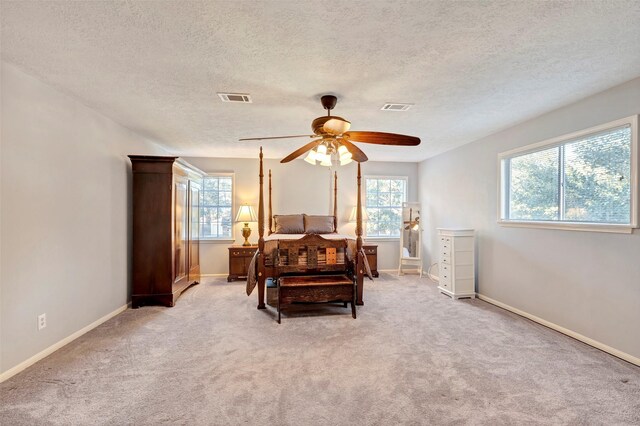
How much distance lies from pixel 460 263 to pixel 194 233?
14.4 ft

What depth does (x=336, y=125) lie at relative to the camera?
8.79 feet

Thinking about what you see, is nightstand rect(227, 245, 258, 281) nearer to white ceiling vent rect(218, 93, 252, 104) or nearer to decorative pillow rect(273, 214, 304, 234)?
decorative pillow rect(273, 214, 304, 234)

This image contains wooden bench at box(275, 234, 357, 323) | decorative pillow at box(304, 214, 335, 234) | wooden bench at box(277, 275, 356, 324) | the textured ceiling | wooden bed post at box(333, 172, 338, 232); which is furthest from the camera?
wooden bed post at box(333, 172, 338, 232)

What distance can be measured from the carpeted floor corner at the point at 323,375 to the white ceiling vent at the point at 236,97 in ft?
7.86

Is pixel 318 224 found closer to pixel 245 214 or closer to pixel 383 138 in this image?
pixel 245 214

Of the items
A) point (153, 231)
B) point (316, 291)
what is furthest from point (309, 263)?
point (153, 231)

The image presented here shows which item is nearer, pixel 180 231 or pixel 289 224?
pixel 180 231

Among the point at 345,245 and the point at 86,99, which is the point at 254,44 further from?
the point at 345,245

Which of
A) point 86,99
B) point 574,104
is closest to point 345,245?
point 574,104

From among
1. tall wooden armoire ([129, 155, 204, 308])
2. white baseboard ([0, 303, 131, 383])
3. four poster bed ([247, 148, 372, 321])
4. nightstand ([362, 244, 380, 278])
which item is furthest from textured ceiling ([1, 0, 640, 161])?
nightstand ([362, 244, 380, 278])

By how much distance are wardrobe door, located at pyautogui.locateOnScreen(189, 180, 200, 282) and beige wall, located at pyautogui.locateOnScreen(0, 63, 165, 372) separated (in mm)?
1196

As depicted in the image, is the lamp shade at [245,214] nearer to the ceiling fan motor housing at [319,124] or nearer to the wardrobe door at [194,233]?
the wardrobe door at [194,233]

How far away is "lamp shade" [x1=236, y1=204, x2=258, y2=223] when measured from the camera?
5.73m

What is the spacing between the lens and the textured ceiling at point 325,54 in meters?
1.68
